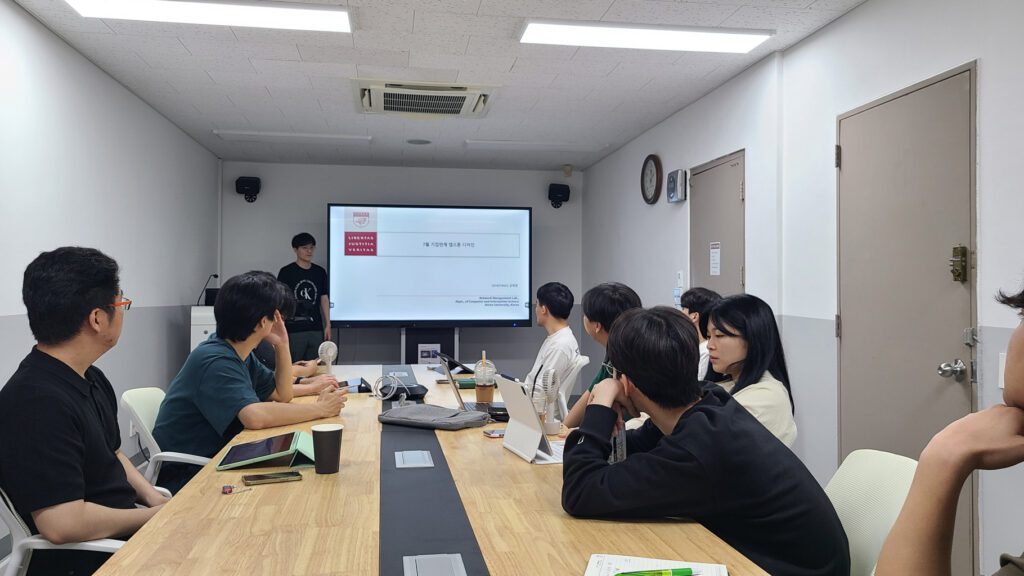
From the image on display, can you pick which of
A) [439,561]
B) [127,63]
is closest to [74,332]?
[439,561]

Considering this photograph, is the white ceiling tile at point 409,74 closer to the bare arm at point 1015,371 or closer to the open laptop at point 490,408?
the open laptop at point 490,408

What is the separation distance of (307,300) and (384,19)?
3.88 meters

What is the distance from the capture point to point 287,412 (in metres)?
2.48

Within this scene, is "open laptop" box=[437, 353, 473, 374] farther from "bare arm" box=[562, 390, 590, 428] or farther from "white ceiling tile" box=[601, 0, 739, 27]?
"white ceiling tile" box=[601, 0, 739, 27]

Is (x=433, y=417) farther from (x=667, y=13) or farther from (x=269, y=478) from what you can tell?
(x=667, y=13)

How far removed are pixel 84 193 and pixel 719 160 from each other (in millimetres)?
3874

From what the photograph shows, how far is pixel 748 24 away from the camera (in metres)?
3.42

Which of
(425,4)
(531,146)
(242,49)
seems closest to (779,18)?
(425,4)

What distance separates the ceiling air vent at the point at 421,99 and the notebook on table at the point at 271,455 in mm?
2964

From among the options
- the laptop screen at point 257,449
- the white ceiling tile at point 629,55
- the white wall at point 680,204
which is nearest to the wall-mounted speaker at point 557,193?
the white wall at point 680,204

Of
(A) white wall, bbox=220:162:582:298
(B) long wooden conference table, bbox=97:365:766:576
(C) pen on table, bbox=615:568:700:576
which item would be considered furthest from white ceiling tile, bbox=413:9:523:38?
(A) white wall, bbox=220:162:582:298

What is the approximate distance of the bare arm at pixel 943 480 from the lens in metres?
0.75

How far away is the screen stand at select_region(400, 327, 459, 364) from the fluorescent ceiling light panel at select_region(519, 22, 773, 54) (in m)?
3.99

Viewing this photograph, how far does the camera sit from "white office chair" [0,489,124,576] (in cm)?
160
